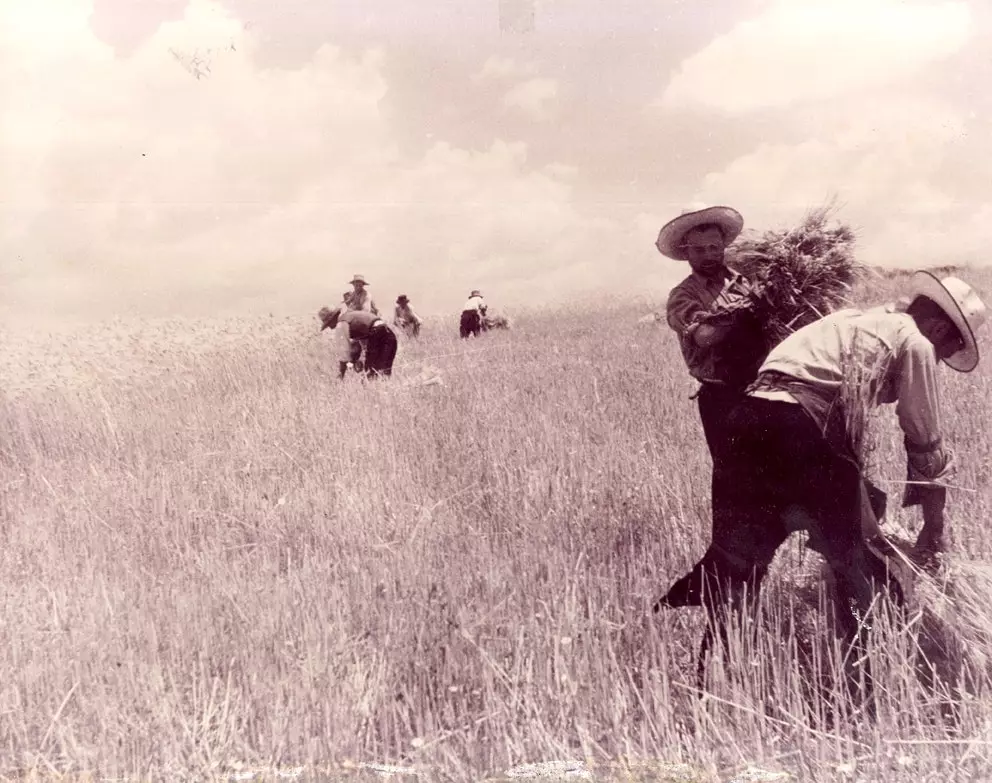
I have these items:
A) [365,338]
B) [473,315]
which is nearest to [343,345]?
[365,338]

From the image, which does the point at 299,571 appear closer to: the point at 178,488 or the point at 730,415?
the point at 178,488

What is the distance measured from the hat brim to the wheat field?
0.37 meters

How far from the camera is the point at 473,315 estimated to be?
4688 millimetres

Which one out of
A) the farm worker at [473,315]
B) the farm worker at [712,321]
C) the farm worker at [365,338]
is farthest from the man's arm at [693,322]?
the farm worker at [365,338]

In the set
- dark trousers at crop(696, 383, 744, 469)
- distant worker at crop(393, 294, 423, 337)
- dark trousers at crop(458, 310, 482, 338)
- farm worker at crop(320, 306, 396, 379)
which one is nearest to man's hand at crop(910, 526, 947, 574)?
dark trousers at crop(696, 383, 744, 469)

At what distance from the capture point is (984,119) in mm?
3271

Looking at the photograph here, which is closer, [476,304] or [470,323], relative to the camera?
[476,304]

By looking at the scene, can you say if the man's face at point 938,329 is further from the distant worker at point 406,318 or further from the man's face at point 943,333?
the distant worker at point 406,318

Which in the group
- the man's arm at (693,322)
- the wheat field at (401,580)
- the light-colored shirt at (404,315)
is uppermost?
the light-colored shirt at (404,315)

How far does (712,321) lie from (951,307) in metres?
0.72

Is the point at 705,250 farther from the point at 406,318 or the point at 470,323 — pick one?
the point at 406,318

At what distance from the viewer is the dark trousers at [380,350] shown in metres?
5.25

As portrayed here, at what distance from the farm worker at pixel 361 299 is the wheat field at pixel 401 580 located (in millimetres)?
596

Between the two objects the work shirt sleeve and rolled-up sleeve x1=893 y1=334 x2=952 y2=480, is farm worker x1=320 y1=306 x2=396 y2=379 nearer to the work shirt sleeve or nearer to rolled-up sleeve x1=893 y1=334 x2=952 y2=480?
the work shirt sleeve
